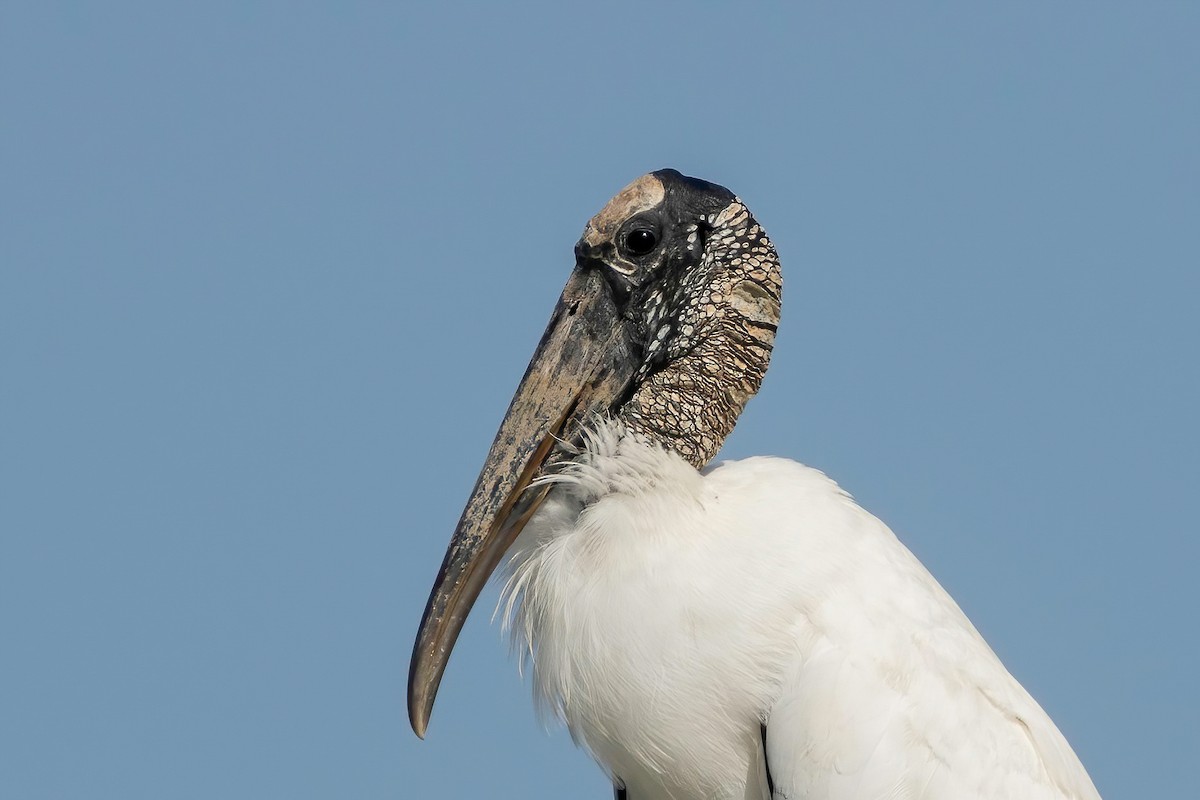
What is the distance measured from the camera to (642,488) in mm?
6512

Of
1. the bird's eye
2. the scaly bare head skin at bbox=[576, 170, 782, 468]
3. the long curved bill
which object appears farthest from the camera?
the bird's eye

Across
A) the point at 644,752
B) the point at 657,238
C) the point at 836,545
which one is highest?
the point at 657,238

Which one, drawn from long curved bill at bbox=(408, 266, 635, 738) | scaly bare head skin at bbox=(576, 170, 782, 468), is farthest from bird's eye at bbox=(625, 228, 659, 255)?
long curved bill at bbox=(408, 266, 635, 738)

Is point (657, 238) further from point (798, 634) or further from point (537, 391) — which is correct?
point (798, 634)

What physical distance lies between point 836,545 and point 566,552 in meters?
0.86

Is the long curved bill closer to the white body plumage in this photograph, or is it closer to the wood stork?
the wood stork

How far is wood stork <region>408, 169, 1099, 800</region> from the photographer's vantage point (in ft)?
20.8

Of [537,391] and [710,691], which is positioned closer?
[710,691]

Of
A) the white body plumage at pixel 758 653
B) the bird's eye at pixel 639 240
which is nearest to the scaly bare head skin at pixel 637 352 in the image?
the bird's eye at pixel 639 240

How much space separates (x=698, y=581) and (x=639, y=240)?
49.0 inches

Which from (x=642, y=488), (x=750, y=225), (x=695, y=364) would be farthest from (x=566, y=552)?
(x=750, y=225)

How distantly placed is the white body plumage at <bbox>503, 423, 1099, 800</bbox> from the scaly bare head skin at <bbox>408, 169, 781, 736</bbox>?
17cm

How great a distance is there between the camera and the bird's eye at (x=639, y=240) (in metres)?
6.92

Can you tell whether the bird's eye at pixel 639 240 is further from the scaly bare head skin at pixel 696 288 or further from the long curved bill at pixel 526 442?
the long curved bill at pixel 526 442
